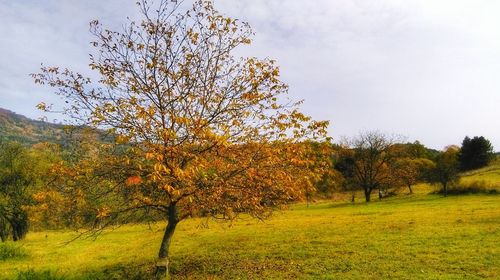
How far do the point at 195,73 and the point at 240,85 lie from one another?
173cm

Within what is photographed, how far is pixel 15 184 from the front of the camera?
160ft

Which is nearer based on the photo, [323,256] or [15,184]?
[323,256]

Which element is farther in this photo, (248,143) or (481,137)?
(481,137)

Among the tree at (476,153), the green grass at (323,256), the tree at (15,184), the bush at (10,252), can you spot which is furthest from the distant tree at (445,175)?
the tree at (15,184)

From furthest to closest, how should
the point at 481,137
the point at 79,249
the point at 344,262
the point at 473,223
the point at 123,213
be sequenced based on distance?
1. the point at 481,137
2. the point at 79,249
3. the point at 473,223
4. the point at 344,262
5. the point at 123,213

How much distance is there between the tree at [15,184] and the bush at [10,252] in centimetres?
1897

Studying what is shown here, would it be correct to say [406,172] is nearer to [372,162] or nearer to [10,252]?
[372,162]

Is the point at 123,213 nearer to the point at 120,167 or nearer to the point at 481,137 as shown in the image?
the point at 120,167

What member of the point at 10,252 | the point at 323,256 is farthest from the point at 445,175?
the point at 10,252

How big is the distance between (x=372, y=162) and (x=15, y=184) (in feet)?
201

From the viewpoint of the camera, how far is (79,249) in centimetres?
3306

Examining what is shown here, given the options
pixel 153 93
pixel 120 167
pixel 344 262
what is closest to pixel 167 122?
pixel 153 93

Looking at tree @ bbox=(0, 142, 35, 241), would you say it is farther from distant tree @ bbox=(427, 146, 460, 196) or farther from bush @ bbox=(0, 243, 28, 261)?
distant tree @ bbox=(427, 146, 460, 196)

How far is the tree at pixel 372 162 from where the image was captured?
77062 millimetres
